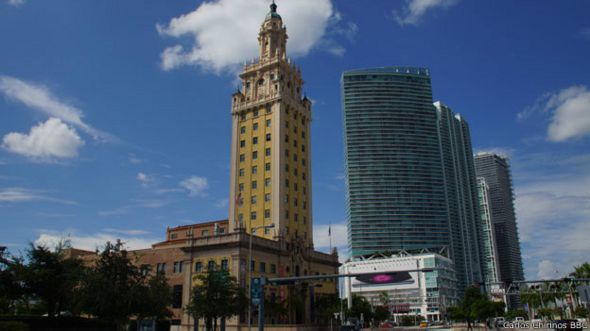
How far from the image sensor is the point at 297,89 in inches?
3984

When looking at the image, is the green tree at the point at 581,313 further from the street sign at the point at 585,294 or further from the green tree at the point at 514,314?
the street sign at the point at 585,294

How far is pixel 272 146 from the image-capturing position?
3499 inches

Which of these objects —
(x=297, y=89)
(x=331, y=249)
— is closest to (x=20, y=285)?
(x=331, y=249)

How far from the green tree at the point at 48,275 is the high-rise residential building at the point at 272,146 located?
29370 millimetres

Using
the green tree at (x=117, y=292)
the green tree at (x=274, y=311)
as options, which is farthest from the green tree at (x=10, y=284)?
the green tree at (x=274, y=311)

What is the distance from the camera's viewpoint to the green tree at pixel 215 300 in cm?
5759

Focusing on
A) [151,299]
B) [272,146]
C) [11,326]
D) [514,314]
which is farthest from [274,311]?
[514,314]

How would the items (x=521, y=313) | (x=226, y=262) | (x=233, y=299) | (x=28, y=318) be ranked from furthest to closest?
(x=521, y=313) → (x=226, y=262) → (x=233, y=299) → (x=28, y=318)

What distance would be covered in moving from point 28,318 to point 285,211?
43.8m

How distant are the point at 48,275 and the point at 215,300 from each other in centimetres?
2273

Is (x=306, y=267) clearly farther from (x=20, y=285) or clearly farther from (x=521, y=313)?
(x=521, y=313)

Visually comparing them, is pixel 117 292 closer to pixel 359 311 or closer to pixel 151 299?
pixel 151 299

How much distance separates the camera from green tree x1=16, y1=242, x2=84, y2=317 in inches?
2398

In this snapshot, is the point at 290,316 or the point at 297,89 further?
the point at 297,89
